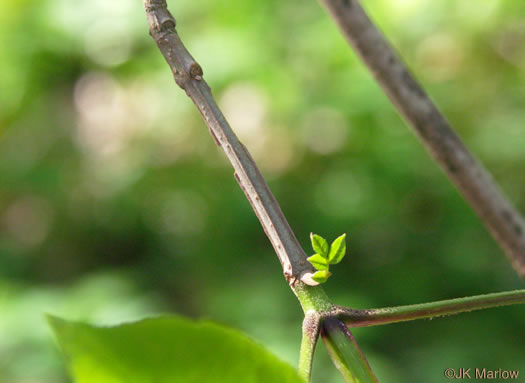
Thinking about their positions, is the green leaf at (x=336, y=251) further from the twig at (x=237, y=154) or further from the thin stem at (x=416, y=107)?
the thin stem at (x=416, y=107)

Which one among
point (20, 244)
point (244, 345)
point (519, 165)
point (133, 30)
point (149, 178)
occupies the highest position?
point (133, 30)

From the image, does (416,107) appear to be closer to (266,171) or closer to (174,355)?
(174,355)

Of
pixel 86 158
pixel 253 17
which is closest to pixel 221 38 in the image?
pixel 253 17

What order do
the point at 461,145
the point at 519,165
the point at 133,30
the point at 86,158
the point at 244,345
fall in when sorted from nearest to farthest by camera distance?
the point at 244,345 → the point at 461,145 → the point at 519,165 → the point at 133,30 → the point at 86,158

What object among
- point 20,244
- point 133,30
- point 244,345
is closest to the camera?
point 244,345

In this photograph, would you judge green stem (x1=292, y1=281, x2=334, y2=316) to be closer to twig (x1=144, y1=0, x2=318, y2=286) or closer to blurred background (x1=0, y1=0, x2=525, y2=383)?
twig (x1=144, y1=0, x2=318, y2=286)

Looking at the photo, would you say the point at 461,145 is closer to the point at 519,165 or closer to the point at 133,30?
the point at 519,165

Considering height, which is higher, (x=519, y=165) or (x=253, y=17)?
(x=253, y=17)

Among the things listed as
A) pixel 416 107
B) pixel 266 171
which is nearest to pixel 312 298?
pixel 416 107
